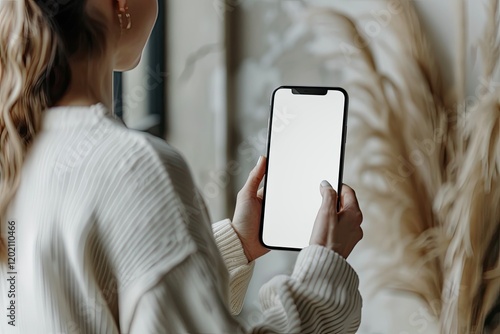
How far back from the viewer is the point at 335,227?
51 centimetres

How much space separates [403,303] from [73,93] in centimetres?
93

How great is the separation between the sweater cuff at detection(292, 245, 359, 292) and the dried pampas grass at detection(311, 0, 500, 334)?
28.1 inches

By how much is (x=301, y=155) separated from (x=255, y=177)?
14cm

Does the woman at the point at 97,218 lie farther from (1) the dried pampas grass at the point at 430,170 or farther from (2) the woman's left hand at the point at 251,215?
(1) the dried pampas grass at the point at 430,170

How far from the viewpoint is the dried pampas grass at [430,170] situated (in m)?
1.14

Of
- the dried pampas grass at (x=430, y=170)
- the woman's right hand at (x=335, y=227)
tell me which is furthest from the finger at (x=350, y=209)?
the dried pampas grass at (x=430, y=170)

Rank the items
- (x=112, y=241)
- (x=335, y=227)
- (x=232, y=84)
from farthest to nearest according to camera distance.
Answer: (x=232, y=84) → (x=335, y=227) → (x=112, y=241)

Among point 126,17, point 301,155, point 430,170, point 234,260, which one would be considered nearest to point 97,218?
point 126,17

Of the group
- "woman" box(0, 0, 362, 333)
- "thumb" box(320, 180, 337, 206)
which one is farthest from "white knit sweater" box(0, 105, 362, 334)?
"thumb" box(320, 180, 337, 206)

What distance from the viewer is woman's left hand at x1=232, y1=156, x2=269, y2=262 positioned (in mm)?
670

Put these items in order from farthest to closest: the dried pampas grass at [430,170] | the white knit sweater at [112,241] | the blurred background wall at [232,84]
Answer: the blurred background wall at [232,84], the dried pampas grass at [430,170], the white knit sweater at [112,241]

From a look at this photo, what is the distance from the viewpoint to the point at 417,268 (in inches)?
47.2

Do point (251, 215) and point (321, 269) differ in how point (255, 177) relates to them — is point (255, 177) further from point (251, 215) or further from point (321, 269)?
point (321, 269)

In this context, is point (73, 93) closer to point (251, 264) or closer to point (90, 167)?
point (90, 167)
